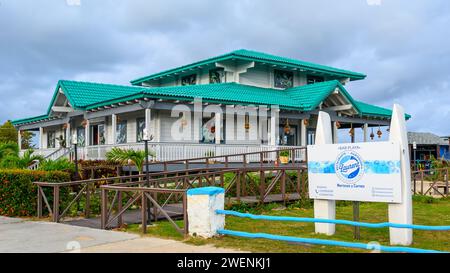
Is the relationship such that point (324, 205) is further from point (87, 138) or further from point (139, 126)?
point (87, 138)

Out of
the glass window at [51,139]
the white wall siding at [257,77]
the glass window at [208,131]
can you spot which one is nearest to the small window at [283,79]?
the white wall siding at [257,77]

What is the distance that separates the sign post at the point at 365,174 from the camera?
866cm

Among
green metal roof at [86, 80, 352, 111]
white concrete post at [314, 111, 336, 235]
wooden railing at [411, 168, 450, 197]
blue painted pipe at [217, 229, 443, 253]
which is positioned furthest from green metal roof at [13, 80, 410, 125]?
blue painted pipe at [217, 229, 443, 253]

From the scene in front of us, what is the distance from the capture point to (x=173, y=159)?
2153cm

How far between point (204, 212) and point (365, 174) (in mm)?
2958

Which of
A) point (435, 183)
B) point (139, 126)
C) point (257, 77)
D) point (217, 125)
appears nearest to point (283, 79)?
point (257, 77)

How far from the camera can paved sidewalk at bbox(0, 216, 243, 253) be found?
26.8ft

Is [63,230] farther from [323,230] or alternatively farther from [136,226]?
[323,230]
